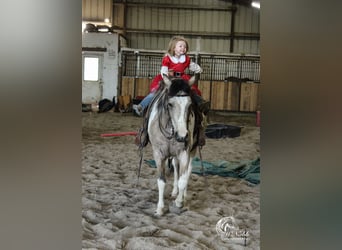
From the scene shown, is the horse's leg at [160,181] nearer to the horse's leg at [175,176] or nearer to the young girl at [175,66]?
the horse's leg at [175,176]

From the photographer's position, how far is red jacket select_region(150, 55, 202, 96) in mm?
986

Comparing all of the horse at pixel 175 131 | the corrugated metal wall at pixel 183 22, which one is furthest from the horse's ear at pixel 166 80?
the corrugated metal wall at pixel 183 22

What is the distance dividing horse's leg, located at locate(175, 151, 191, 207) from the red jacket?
0.25 meters

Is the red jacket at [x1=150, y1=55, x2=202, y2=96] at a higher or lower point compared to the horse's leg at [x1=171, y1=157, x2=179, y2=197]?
higher

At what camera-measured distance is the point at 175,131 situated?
3.71ft

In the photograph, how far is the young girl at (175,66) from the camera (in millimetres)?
947

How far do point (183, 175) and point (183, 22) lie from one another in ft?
1.71

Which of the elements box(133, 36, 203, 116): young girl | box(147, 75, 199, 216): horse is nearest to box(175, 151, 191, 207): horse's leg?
box(147, 75, 199, 216): horse

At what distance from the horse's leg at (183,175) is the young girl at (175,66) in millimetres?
229

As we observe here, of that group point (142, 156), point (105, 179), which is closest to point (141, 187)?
point (142, 156)

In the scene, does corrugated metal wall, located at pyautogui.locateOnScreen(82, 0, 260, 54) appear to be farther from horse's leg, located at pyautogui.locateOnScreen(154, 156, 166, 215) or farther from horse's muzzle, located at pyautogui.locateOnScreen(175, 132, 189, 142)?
horse's leg, located at pyautogui.locateOnScreen(154, 156, 166, 215)

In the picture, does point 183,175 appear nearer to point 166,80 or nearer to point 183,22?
point 166,80

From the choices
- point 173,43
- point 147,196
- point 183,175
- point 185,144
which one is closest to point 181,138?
point 185,144
